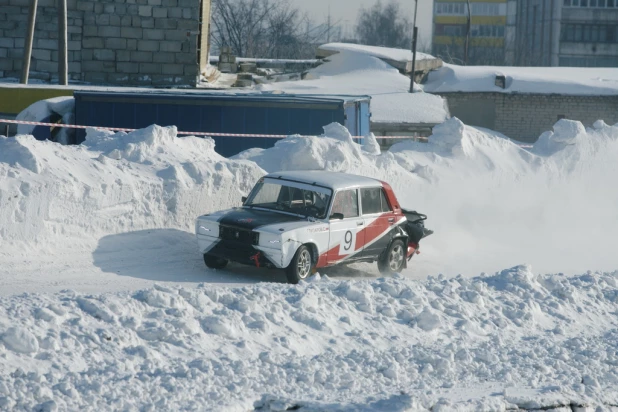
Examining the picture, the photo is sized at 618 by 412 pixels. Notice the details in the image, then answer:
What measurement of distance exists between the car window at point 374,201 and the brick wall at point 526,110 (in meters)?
31.2

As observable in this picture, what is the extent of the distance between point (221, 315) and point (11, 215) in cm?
481

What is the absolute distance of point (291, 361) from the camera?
30.4 ft

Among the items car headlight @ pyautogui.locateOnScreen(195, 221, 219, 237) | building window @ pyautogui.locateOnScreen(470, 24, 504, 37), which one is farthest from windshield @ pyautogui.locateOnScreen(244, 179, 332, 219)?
building window @ pyautogui.locateOnScreen(470, 24, 504, 37)

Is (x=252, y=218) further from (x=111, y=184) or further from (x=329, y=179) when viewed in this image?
(x=111, y=184)

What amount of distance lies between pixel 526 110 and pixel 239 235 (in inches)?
1337

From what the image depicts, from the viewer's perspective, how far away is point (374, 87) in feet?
144

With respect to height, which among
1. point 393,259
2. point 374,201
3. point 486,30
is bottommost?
point 393,259

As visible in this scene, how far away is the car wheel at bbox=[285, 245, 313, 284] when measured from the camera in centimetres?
1334

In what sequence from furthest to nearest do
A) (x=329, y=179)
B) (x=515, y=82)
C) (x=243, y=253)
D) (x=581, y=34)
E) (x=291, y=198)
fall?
(x=581, y=34), (x=515, y=82), (x=329, y=179), (x=291, y=198), (x=243, y=253)

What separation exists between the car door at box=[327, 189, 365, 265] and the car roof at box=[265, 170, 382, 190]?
115mm

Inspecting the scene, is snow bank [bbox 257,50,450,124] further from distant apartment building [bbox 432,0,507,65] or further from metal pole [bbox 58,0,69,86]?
distant apartment building [bbox 432,0,507,65]

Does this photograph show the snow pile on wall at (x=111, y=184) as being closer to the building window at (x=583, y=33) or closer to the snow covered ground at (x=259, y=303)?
the snow covered ground at (x=259, y=303)

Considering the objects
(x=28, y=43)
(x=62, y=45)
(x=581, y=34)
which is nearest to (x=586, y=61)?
(x=581, y=34)

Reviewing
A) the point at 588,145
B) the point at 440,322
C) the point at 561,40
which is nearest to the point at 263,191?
the point at 440,322
